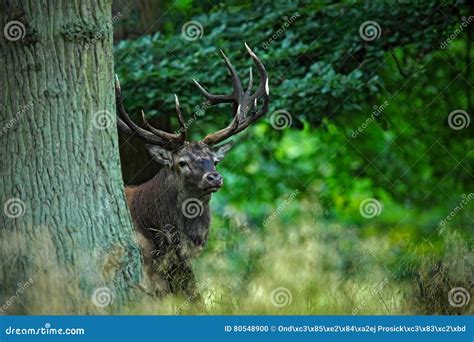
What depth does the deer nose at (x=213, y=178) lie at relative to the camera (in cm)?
800

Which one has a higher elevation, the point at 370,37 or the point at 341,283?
the point at 370,37

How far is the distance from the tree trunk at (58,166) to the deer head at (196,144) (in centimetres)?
171

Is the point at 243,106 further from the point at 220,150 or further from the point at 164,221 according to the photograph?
the point at 164,221

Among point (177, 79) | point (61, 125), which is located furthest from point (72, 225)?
point (177, 79)

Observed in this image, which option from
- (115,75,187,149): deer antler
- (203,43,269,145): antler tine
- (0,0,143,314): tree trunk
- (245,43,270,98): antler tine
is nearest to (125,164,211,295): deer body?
(115,75,187,149): deer antler

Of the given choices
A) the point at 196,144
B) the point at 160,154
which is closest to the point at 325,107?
the point at 196,144

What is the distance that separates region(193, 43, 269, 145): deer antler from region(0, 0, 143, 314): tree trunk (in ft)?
6.94

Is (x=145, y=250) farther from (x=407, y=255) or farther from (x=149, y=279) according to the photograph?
(x=407, y=255)

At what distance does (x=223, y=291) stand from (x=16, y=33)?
2.07 meters

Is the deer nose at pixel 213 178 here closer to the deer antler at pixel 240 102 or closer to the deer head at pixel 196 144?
the deer head at pixel 196 144

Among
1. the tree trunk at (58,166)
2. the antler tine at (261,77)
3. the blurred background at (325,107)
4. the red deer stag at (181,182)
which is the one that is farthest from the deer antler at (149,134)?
the tree trunk at (58,166)

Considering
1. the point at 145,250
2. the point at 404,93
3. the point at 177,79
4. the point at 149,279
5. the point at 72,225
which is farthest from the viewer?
the point at 404,93

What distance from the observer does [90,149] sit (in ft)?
21.0

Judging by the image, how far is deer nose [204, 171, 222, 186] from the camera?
8.00 metres
